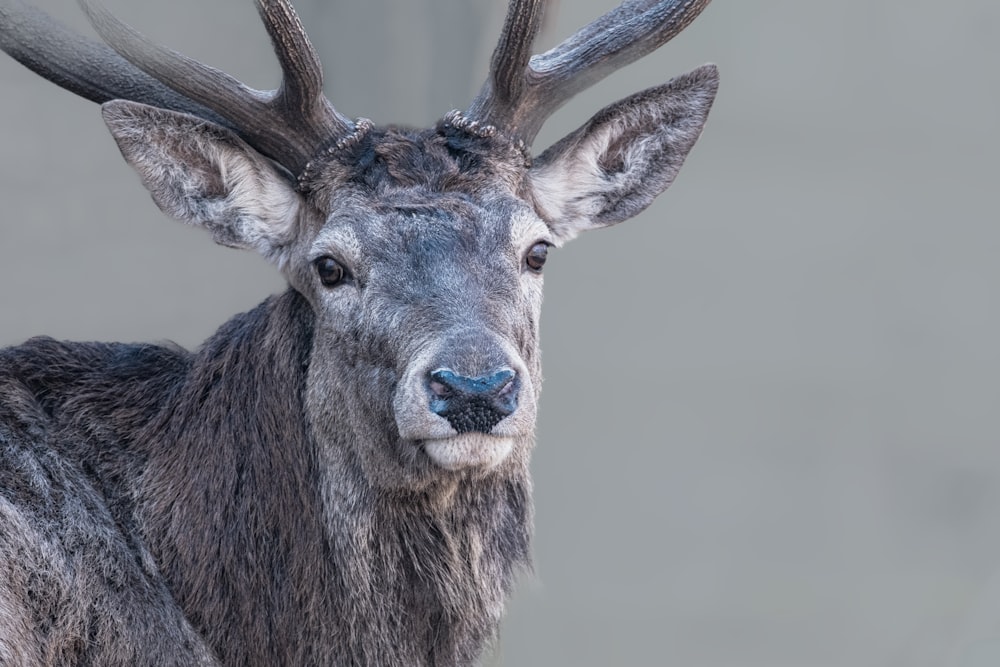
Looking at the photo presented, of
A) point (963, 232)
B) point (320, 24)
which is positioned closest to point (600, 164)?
point (320, 24)

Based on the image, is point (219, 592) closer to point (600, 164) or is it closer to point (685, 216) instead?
point (600, 164)

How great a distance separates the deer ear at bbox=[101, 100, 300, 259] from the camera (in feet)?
17.3

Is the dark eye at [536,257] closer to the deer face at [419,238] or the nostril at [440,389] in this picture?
the deer face at [419,238]

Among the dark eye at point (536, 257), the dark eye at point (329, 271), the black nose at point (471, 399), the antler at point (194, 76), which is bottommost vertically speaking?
the black nose at point (471, 399)

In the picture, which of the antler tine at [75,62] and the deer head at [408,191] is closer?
the deer head at [408,191]

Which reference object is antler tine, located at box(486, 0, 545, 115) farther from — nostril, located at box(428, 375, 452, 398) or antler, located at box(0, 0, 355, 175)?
nostril, located at box(428, 375, 452, 398)

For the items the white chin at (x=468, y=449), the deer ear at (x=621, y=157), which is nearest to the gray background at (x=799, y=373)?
the deer ear at (x=621, y=157)

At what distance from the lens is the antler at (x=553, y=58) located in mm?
5383

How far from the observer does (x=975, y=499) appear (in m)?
9.27

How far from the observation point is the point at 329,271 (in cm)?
509

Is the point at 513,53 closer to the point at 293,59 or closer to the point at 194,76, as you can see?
the point at 293,59

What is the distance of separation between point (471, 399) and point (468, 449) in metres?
0.18

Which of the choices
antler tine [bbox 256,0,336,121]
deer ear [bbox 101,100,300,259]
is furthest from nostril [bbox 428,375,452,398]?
antler tine [bbox 256,0,336,121]

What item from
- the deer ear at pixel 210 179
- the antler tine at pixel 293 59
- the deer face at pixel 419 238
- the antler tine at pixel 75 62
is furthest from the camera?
the antler tine at pixel 75 62
